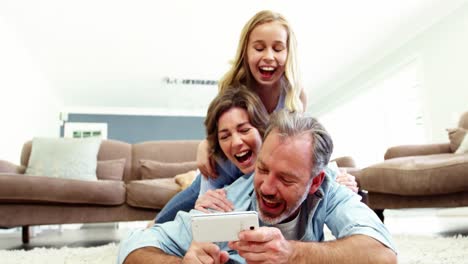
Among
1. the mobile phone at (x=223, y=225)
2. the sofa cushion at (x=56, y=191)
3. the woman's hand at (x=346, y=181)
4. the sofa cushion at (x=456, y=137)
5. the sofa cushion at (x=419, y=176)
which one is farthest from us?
the sofa cushion at (x=456, y=137)

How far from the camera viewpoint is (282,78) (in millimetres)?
1660

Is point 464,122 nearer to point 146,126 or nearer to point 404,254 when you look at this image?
point 404,254

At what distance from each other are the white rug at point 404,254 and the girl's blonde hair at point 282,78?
0.76 meters

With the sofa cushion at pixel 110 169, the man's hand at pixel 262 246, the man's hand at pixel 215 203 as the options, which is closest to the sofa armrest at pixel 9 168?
the sofa cushion at pixel 110 169

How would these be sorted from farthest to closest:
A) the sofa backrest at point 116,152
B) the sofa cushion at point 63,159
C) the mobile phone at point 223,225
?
the sofa backrest at point 116,152 < the sofa cushion at point 63,159 < the mobile phone at point 223,225

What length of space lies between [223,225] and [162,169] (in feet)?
9.07

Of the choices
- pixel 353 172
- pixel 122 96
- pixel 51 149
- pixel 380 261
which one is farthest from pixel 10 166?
pixel 122 96

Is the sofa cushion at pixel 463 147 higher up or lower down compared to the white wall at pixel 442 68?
lower down

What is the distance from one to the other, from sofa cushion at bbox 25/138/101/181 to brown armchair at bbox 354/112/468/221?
2.11 meters

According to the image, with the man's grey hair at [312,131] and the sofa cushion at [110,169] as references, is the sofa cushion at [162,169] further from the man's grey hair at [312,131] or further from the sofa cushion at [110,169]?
the man's grey hair at [312,131]

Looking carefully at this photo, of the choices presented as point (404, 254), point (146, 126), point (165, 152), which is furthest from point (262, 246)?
point (146, 126)

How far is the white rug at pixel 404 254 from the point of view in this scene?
1659 mm

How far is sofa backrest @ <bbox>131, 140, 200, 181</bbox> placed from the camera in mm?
3896

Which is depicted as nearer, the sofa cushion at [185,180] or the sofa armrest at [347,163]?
the sofa cushion at [185,180]
